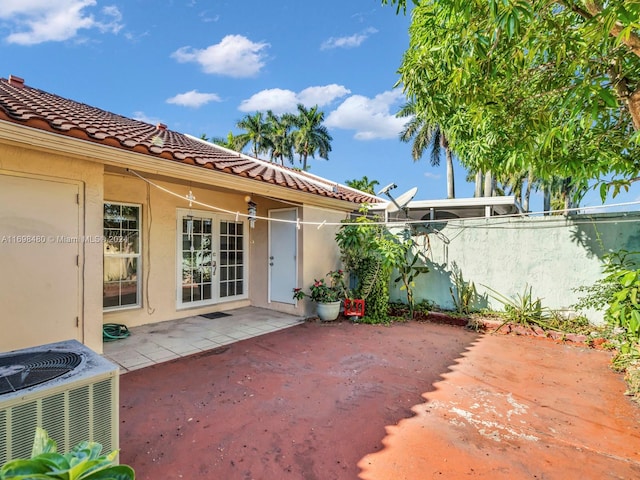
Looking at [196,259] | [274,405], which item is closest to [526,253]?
[274,405]

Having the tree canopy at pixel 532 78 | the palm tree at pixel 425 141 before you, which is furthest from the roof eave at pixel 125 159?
the palm tree at pixel 425 141

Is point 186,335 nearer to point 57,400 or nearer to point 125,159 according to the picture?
point 125,159

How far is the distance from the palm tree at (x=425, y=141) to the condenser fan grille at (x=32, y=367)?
24369mm

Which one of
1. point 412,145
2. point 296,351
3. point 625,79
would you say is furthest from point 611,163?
point 412,145

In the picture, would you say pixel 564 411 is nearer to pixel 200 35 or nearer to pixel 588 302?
pixel 588 302

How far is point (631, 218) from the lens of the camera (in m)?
5.98

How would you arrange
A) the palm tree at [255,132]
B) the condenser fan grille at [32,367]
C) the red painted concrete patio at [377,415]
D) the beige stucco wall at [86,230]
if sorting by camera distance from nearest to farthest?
the condenser fan grille at [32,367], the red painted concrete patio at [377,415], the beige stucco wall at [86,230], the palm tree at [255,132]

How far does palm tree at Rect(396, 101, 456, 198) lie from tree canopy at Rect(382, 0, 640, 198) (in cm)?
1971

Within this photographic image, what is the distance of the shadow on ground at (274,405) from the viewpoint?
265 centimetres

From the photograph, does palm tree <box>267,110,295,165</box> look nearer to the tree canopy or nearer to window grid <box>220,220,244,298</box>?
window grid <box>220,220,244,298</box>

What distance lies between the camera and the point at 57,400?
6.23 feet

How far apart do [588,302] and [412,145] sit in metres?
21.2

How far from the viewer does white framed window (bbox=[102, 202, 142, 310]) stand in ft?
20.5

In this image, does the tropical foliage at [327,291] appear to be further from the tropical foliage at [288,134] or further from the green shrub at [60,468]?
the tropical foliage at [288,134]
